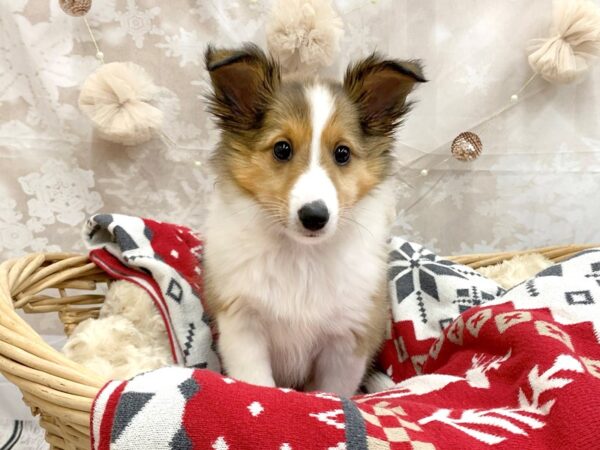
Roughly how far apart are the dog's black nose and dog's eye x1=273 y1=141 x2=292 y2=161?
0.74 feet

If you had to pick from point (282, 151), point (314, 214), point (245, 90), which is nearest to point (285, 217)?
point (314, 214)

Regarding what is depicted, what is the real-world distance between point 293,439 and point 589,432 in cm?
63

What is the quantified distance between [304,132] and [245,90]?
0.88 ft

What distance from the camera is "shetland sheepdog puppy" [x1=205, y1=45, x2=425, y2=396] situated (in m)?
1.66

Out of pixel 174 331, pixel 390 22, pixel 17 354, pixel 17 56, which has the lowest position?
pixel 174 331

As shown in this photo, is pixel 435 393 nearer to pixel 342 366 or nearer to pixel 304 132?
pixel 342 366

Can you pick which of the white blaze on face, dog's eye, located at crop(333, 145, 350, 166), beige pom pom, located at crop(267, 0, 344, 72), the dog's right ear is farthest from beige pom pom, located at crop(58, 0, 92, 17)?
dog's eye, located at crop(333, 145, 350, 166)

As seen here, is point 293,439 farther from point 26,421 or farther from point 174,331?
point 26,421

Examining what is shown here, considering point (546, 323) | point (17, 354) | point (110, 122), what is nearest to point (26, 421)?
point (110, 122)

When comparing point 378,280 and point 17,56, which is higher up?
point 17,56

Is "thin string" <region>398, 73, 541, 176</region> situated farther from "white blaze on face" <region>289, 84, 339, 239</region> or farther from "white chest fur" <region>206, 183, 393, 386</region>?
"white blaze on face" <region>289, 84, 339, 239</region>

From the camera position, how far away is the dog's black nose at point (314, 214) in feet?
4.88

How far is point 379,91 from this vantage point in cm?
183

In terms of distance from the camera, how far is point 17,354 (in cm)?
134
